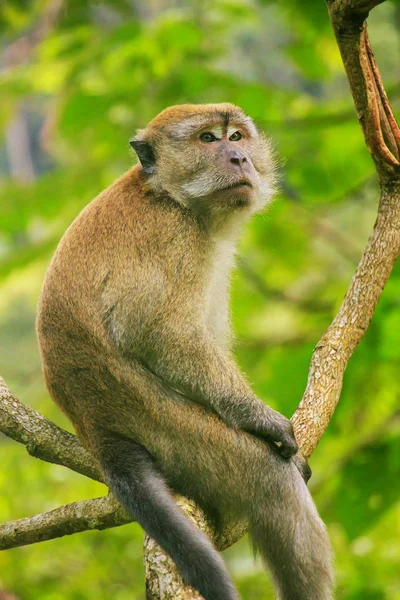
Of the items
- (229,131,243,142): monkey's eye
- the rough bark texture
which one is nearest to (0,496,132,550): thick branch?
the rough bark texture

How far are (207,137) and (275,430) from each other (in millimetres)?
2080

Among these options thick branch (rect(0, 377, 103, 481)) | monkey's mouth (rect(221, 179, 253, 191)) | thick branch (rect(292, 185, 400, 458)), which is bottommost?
thick branch (rect(0, 377, 103, 481))

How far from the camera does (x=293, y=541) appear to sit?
4.18m

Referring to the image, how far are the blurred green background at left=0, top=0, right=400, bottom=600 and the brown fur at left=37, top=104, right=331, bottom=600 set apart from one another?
155 cm

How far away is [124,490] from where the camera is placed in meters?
4.10

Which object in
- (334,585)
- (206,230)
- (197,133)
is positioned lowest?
(334,585)

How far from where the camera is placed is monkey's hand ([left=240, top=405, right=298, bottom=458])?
4.23 meters

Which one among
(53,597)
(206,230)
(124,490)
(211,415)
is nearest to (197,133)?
(206,230)

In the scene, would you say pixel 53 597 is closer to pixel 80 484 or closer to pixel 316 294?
pixel 80 484

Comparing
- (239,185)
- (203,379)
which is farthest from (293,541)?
(239,185)

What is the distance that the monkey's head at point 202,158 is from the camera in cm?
504

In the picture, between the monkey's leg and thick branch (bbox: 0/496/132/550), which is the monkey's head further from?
thick branch (bbox: 0/496/132/550)

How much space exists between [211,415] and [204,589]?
1.03m

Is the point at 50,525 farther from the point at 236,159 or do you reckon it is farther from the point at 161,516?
the point at 236,159
